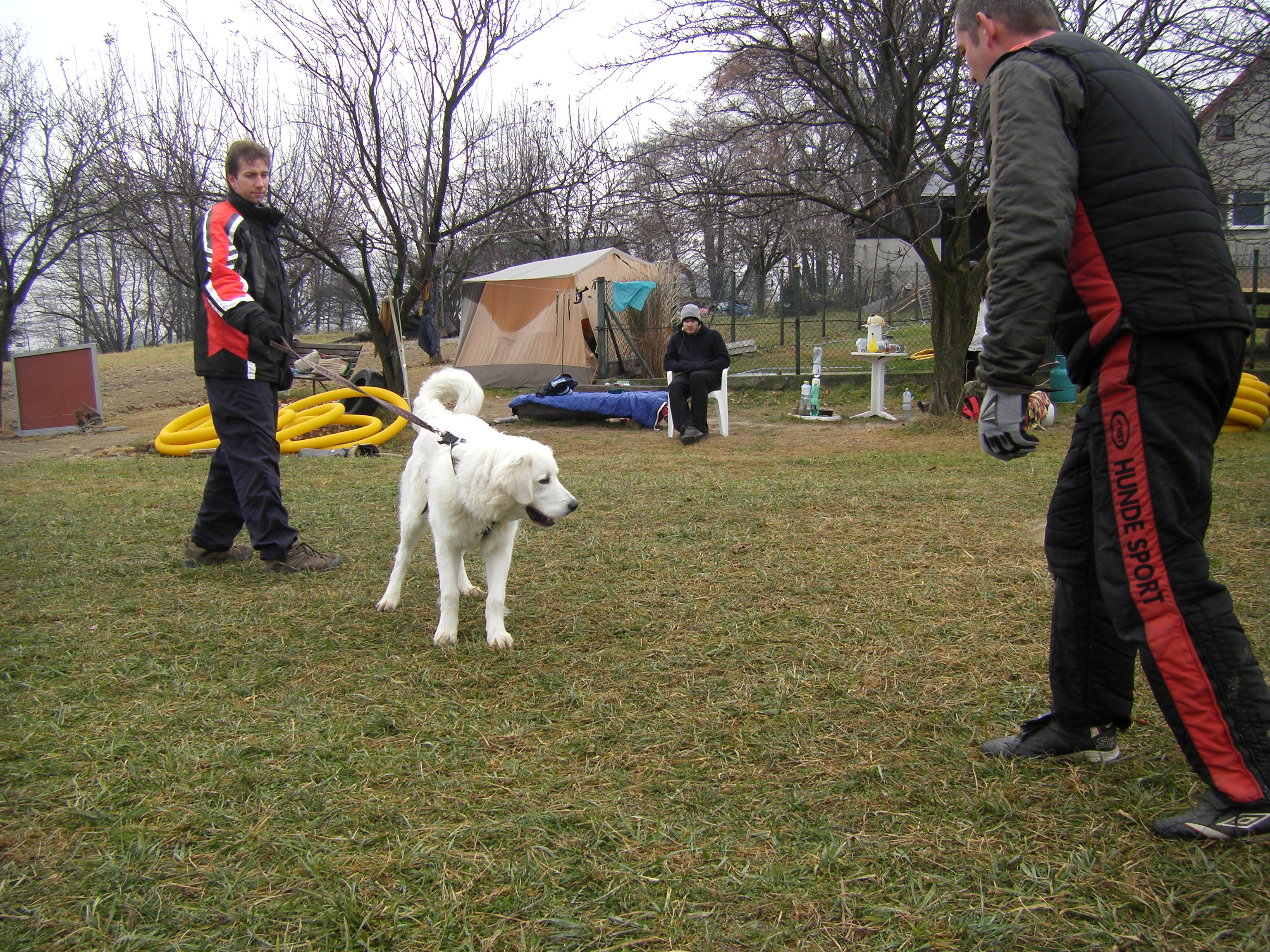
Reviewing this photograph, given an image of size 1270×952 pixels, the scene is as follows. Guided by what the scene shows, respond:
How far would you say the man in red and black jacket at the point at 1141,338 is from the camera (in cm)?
180

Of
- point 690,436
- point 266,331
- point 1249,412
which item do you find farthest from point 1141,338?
point 1249,412

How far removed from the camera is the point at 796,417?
11.4 meters

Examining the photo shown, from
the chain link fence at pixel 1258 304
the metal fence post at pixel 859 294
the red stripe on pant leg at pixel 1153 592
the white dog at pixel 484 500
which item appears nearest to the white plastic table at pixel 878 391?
the chain link fence at pixel 1258 304

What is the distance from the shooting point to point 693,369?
33.3 feet

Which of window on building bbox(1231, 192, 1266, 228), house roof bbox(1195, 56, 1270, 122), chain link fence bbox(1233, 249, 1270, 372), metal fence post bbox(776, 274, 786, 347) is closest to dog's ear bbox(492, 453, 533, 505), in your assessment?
house roof bbox(1195, 56, 1270, 122)

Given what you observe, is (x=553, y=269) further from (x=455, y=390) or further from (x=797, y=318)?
(x=455, y=390)

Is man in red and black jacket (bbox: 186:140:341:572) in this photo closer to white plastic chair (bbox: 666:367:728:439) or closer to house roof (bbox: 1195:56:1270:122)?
white plastic chair (bbox: 666:367:728:439)

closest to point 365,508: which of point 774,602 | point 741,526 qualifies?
point 741,526

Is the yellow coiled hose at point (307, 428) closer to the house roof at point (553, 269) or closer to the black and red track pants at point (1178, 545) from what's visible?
the house roof at point (553, 269)

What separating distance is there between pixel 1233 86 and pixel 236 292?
9899mm

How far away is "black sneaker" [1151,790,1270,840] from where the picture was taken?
1.79m

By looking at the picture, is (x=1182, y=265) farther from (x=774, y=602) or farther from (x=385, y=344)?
(x=385, y=344)

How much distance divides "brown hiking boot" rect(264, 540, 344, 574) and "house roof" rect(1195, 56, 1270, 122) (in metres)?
9.30

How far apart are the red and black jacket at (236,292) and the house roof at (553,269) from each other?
41.5 feet
